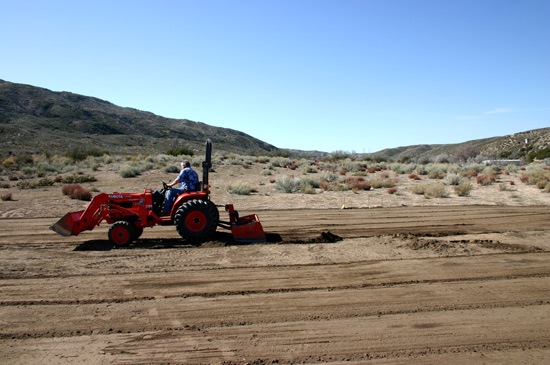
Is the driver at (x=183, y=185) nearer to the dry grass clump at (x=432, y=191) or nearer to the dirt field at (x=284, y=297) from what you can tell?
the dirt field at (x=284, y=297)

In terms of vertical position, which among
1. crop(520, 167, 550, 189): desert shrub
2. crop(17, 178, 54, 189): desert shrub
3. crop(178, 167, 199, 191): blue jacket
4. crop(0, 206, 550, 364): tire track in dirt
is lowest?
crop(0, 206, 550, 364): tire track in dirt

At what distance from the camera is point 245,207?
696 inches

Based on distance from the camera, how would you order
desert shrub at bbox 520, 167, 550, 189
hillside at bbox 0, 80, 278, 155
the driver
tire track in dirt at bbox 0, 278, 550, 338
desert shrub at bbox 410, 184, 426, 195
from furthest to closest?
hillside at bbox 0, 80, 278, 155 < desert shrub at bbox 520, 167, 550, 189 < desert shrub at bbox 410, 184, 426, 195 < the driver < tire track in dirt at bbox 0, 278, 550, 338

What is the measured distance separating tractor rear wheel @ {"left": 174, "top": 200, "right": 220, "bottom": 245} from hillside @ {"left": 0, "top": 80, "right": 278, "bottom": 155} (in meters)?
45.9

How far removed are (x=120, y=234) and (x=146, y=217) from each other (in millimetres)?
637

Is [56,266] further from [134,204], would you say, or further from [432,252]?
[432,252]

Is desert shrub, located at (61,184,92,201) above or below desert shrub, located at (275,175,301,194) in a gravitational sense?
below

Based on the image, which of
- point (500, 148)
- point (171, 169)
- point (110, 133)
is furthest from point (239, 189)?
point (500, 148)

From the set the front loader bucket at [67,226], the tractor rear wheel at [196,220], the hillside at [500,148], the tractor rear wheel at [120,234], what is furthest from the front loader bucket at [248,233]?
the hillside at [500,148]

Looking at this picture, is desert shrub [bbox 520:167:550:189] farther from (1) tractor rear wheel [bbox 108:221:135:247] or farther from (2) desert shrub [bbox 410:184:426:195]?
(1) tractor rear wheel [bbox 108:221:135:247]

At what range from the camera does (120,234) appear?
1012cm

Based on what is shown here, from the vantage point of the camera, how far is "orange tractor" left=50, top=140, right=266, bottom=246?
10.1 metres

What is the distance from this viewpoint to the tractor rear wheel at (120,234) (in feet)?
33.1

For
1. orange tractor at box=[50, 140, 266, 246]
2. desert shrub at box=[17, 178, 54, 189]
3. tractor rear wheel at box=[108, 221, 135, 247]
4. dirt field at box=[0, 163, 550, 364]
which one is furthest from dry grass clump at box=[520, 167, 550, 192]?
desert shrub at box=[17, 178, 54, 189]
